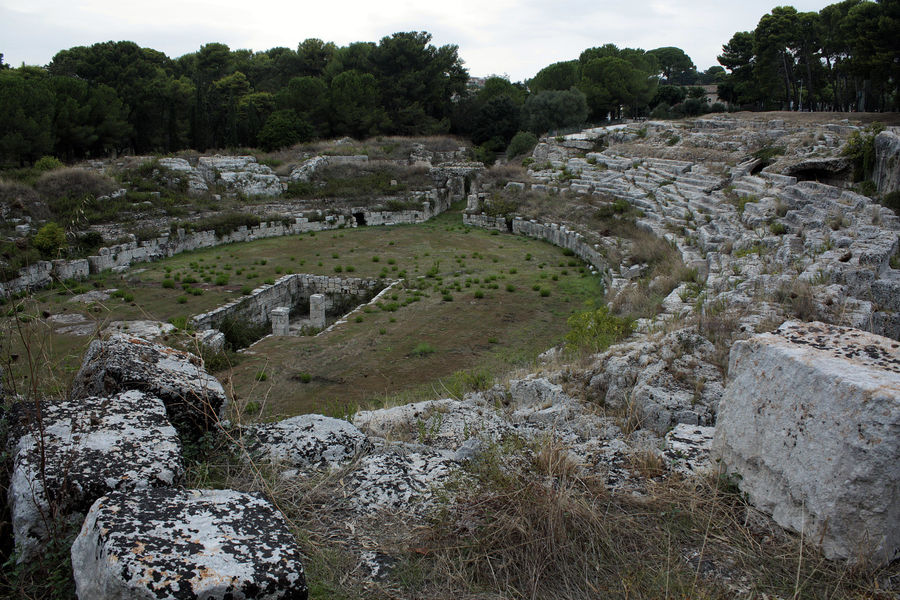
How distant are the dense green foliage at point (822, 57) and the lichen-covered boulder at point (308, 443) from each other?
30.7 metres

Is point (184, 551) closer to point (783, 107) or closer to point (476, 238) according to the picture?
point (476, 238)

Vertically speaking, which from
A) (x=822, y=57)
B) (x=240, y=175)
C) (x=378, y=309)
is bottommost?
(x=378, y=309)

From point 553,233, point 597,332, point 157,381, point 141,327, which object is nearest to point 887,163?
point 597,332

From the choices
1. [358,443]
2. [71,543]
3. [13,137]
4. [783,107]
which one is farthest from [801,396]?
[783,107]

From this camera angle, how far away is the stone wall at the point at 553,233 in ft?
63.1

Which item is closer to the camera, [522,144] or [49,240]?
[49,240]

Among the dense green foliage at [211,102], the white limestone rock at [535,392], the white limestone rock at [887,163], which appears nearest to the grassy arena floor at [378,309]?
the white limestone rock at [535,392]

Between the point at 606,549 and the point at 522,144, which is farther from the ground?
the point at 522,144

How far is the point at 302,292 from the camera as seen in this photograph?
1836cm

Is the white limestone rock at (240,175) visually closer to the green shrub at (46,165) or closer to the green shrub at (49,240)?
the green shrub at (46,165)

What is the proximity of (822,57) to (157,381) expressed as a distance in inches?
2057

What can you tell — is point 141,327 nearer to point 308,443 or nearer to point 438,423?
point 438,423

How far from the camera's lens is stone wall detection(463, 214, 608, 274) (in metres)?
19.2

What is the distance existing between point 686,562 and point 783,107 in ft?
189
